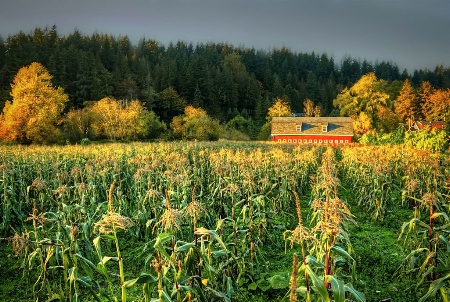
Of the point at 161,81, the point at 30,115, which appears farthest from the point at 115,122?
the point at 161,81

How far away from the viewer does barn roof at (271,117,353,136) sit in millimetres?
54156

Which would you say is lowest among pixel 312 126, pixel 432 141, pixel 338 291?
pixel 338 291

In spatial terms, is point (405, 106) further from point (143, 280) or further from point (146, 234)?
point (143, 280)

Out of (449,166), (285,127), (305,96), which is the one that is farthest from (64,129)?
(305,96)

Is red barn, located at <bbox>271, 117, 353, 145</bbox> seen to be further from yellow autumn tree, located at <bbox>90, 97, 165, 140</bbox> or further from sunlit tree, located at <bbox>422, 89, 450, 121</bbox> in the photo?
sunlit tree, located at <bbox>422, 89, 450, 121</bbox>

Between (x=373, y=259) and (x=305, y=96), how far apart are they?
103 metres

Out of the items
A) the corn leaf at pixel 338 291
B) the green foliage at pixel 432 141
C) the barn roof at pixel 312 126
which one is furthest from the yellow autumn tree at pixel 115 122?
the corn leaf at pixel 338 291

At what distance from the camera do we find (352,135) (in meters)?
53.8

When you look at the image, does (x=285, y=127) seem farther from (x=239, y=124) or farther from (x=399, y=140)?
(x=399, y=140)

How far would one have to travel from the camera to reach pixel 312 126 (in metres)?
56.4

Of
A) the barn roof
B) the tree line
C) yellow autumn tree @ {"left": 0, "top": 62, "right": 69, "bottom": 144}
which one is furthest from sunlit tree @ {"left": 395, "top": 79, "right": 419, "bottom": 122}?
yellow autumn tree @ {"left": 0, "top": 62, "right": 69, "bottom": 144}

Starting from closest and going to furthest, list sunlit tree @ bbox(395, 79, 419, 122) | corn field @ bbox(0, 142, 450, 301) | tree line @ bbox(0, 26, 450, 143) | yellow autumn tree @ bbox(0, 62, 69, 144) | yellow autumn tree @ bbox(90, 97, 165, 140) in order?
corn field @ bbox(0, 142, 450, 301) < yellow autumn tree @ bbox(0, 62, 69, 144) < yellow autumn tree @ bbox(90, 97, 165, 140) < tree line @ bbox(0, 26, 450, 143) < sunlit tree @ bbox(395, 79, 419, 122)

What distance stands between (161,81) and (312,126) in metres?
41.6

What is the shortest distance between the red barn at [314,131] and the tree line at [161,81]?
16.5ft
